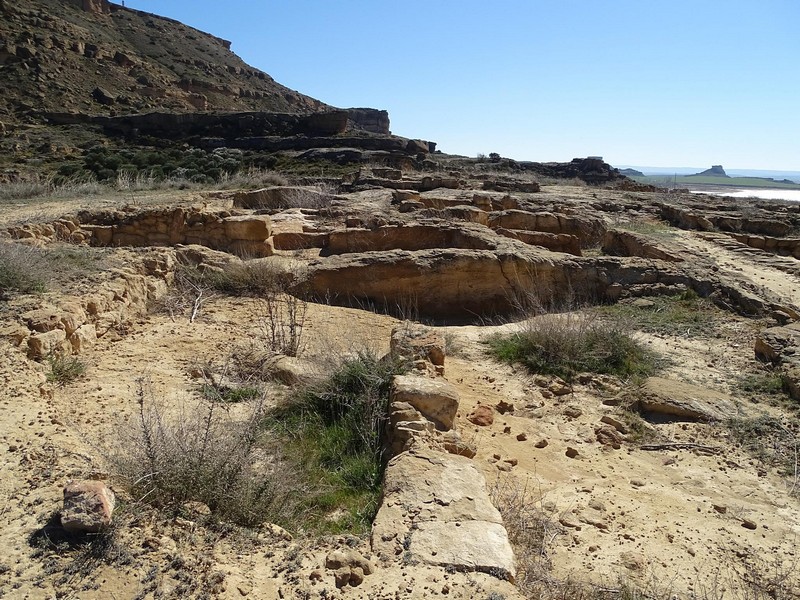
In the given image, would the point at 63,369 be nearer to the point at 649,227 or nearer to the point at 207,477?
the point at 207,477

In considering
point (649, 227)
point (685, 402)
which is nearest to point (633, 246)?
point (649, 227)

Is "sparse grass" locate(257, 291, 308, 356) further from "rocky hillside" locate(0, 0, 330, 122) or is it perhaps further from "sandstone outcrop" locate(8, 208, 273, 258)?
"rocky hillside" locate(0, 0, 330, 122)

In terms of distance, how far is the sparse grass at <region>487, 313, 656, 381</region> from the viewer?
5.36 meters

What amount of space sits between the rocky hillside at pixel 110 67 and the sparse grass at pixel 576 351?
3363 centimetres

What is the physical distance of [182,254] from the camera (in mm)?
7746

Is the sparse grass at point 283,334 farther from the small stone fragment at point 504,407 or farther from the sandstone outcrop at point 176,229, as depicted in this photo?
→ the sandstone outcrop at point 176,229

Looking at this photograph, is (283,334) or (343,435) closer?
(343,435)

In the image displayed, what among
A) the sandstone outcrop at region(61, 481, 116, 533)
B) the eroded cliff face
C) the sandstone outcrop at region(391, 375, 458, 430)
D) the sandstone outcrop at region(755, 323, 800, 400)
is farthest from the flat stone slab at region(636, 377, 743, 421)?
the eroded cliff face

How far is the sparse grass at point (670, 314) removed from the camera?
6.41 metres

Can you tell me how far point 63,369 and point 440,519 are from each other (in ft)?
10.9

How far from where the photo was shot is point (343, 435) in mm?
3949

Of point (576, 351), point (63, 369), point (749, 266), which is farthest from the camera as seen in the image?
point (749, 266)

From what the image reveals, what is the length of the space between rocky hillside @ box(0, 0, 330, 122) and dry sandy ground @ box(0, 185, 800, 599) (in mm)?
32514

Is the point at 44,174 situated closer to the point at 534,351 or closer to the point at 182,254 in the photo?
the point at 182,254
